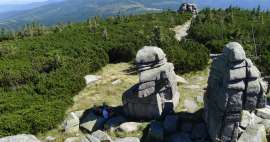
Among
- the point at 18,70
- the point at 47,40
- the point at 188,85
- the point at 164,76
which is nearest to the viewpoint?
the point at 164,76

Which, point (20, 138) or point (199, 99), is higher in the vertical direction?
point (199, 99)

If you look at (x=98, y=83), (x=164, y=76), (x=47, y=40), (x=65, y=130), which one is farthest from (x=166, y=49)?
(x=47, y=40)

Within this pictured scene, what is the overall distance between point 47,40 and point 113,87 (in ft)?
46.4

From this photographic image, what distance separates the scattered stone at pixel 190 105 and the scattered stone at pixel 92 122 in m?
3.71

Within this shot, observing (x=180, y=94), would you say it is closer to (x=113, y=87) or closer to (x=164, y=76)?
(x=164, y=76)

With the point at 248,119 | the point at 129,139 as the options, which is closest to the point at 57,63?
the point at 129,139

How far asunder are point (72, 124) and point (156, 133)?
3.86 meters

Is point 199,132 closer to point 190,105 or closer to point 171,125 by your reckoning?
point 171,125

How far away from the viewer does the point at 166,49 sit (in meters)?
25.8

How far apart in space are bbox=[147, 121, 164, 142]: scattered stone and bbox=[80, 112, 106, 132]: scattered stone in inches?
100

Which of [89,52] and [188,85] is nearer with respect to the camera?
[188,85]

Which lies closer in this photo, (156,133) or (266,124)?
(266,124)

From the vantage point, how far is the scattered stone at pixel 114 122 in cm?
1744

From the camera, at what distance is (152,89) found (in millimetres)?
17109
